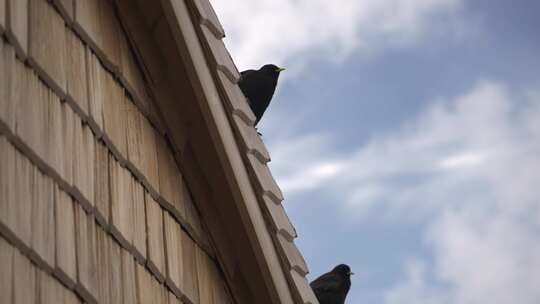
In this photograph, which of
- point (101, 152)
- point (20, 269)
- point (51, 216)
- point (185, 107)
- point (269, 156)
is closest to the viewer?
point (20, 269)

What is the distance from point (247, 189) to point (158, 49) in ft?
2.10

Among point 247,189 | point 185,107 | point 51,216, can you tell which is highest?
point 185,107

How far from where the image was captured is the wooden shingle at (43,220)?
3033 millimetres

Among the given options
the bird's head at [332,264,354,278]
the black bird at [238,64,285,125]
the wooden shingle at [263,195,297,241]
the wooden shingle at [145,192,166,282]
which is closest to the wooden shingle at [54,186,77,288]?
the wooden shingle at [145,192,166,282]

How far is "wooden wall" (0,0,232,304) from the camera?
120 inches

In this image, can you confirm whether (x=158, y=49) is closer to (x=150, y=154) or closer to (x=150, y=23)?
(x=150, y=23)

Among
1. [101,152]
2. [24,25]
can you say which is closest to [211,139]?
[101,152]

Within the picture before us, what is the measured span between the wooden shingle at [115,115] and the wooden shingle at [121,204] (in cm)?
7

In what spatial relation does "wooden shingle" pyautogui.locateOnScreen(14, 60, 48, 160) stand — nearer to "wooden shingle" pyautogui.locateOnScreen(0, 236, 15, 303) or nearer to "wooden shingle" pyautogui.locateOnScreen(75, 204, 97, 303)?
"wooden shingle" pyautogui.locateOnScreen(75, 204, 97, 303)

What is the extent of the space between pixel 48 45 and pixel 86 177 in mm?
412

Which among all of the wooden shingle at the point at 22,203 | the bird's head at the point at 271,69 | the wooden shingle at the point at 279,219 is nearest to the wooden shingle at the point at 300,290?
the wooden shingle at the point at 279,219

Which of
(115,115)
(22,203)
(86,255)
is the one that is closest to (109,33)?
(115,115)

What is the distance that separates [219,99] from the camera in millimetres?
4465

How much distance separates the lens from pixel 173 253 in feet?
13.4
